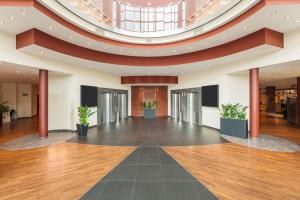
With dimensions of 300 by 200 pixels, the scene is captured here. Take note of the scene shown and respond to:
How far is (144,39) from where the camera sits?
759cm

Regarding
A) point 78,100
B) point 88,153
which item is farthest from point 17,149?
point 78,100

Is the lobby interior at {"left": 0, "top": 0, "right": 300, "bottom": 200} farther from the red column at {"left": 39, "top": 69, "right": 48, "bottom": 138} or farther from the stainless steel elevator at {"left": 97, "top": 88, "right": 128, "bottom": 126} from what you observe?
the stainless steel elevator at {"left": 97, "top": 88, "right": 128, "bottom": 126}

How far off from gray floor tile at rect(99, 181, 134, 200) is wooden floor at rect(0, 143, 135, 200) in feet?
1.30

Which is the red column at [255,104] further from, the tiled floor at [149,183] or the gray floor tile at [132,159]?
the gray floor tile at [132,159]

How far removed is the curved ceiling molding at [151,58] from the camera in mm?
5398

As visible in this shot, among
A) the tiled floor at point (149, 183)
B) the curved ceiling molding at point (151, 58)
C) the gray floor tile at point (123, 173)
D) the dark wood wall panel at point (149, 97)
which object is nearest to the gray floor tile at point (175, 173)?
the tiled floor at point (149, 183)

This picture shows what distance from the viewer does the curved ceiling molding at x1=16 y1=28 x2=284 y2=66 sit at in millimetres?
5398

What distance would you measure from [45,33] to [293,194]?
26.0ft

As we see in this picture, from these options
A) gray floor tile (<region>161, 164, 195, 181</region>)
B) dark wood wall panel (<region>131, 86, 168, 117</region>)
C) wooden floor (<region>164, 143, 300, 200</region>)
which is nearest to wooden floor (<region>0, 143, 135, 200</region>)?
gray floor tile (<region>161, 164, 195, 181</region>)

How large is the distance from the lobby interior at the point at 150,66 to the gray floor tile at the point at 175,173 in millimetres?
25

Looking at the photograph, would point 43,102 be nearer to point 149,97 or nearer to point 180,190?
point 180,190

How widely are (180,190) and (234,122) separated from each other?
5406 mm

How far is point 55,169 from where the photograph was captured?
4.16 m

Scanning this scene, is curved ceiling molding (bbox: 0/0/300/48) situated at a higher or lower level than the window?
lower
